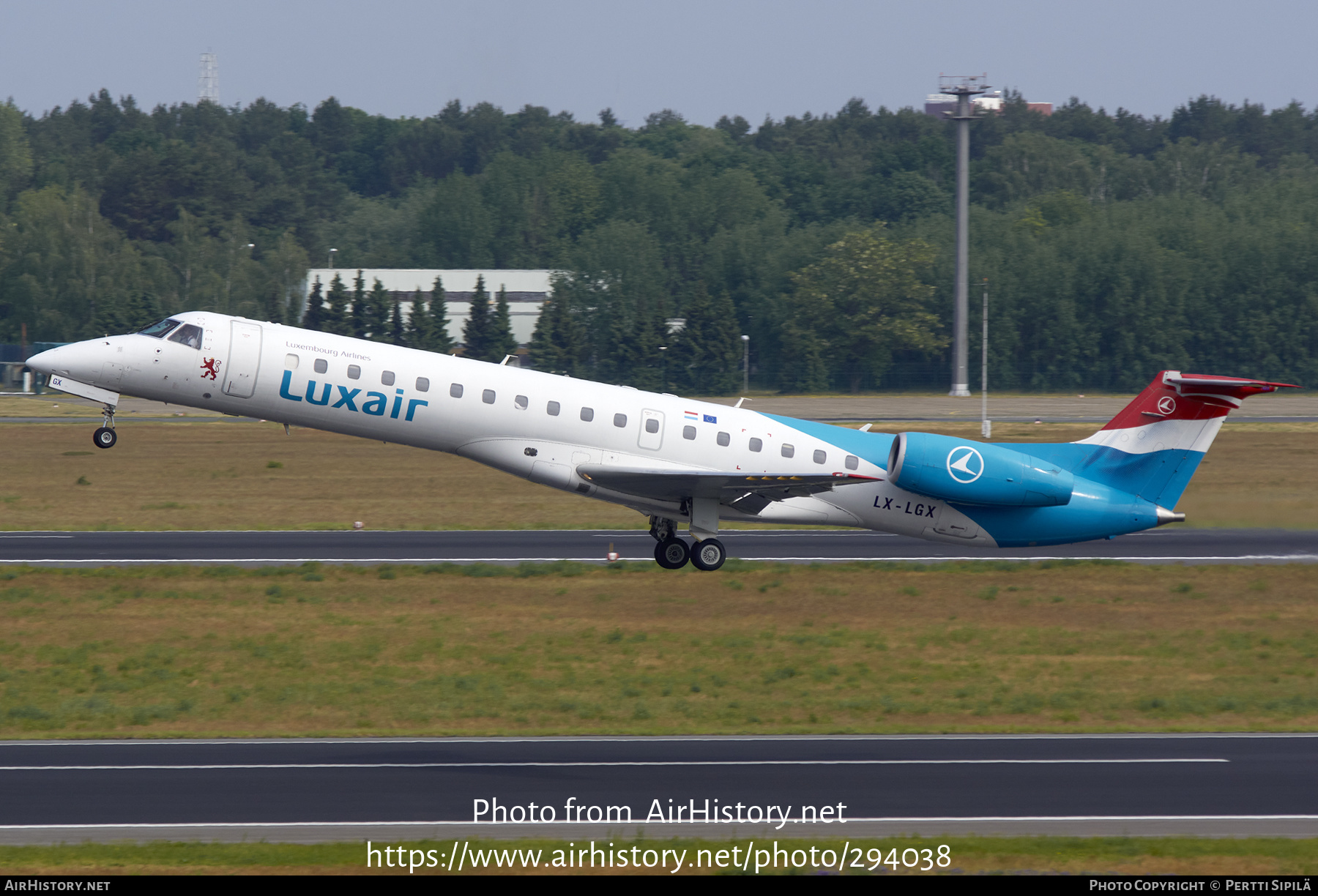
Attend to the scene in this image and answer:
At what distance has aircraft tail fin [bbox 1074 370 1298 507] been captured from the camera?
27.0 meters

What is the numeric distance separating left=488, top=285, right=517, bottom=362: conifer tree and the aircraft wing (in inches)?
2663

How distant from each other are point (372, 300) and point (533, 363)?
12.1 m

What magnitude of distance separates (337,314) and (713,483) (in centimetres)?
7197

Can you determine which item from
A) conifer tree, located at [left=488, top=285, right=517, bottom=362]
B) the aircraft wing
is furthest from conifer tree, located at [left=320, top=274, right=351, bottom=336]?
the aircraft wing

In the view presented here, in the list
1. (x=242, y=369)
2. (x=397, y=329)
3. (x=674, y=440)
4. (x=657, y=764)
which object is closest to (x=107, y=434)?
(x=242, y=369)

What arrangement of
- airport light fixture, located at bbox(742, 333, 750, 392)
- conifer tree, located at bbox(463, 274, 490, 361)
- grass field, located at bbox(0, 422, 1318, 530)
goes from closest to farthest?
1. grass field, located at bbox(0, 422, 1318, 530)
2. conifer tree, located at bbox(463, 274, 490, 361)
3. airport light fixture, located at bbox(742, 333, 750, 392)

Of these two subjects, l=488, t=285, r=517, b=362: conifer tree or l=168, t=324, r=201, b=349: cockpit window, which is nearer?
l=168, t=324, r=201, b=349: cockpit window

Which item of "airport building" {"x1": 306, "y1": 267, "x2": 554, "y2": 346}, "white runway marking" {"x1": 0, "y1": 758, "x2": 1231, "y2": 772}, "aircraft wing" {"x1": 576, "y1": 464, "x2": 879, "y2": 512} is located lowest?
"white runway marking" {"x1": 0, "y1": 758, "x2": 1231, "y2": 772}

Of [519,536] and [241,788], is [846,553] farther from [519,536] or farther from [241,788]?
[241,788]

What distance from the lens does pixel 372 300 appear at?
94.1 meters

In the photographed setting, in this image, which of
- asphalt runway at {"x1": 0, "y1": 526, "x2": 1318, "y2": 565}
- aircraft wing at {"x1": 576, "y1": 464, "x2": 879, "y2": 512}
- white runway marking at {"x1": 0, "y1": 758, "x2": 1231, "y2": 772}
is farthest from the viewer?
asphalt runway at {"x1": 0, "y1": 526, "x2": 1318, "y2": 565}

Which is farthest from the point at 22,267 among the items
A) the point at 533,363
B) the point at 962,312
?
the point at 962,312

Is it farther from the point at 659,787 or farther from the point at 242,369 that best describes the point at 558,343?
the point at 659,787

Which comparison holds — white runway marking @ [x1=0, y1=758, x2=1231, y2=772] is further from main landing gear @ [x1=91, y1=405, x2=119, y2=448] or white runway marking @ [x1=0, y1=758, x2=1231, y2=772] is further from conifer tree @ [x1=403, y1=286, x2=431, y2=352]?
conifer tree @ [x1=403, y1=286, x2=431, y2=352]
